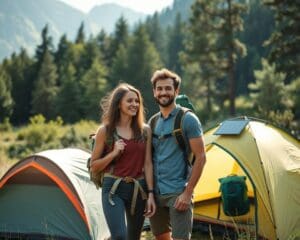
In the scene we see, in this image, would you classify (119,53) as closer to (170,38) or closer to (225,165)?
(170,38)

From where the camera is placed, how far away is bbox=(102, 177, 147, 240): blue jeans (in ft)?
11.8

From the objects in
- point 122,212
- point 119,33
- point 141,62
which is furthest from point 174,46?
point 122,212

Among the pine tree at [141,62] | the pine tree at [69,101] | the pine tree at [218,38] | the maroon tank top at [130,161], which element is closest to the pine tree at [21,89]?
the pine tree at [69,101]

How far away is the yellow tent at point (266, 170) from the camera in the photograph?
19.2 ft

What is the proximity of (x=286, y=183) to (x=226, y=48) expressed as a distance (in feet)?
83.0

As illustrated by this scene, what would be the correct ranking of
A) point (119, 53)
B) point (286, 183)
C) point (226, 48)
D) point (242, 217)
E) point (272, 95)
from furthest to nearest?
point (119, 53) → point (272, 95) → point (226, 48) → point (242, 217) → point (286, 183)

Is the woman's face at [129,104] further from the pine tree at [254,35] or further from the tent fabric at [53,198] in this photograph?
the pine tree at [254,35]

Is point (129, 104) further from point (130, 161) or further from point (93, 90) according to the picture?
point (93, 90)

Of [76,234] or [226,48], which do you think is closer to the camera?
[76,234]

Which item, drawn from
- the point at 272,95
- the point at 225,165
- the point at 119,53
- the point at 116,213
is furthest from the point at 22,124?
the point at 116,213

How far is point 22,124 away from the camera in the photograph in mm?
55531

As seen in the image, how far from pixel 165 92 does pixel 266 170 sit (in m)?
2.96

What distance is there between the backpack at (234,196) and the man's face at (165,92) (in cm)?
381

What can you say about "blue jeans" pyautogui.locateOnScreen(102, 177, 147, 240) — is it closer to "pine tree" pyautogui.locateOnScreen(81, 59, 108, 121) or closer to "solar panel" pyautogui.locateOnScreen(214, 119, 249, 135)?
"solar panel" pyautogui.locateOnScreen(214, 119, 249, 135)
